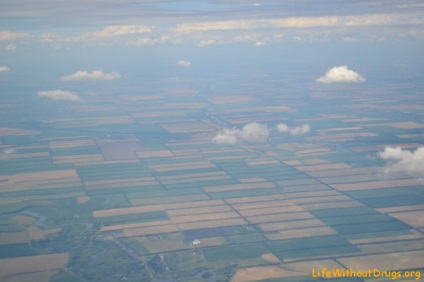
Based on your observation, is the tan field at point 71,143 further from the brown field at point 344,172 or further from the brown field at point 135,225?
the brown field at point 135,225

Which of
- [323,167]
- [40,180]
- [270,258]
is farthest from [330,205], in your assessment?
[40,180]

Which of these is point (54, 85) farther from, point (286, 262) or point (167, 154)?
point (286, 262)

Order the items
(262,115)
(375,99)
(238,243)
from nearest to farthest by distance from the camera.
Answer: (238,243) → (262,115) → (375,99)

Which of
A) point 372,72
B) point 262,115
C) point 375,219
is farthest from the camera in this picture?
point 372,72

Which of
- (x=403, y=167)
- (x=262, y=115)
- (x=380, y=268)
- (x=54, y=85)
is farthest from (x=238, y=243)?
(x=54, y=85)

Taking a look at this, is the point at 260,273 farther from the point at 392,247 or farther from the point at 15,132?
the point at 15,132

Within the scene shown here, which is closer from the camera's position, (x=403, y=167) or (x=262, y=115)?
(x=403, y=167)

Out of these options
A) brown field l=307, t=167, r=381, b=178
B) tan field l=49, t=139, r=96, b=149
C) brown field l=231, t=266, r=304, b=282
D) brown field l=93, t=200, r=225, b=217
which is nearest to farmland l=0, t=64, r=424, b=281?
brown field l=231, t=266, r=304, b=282
